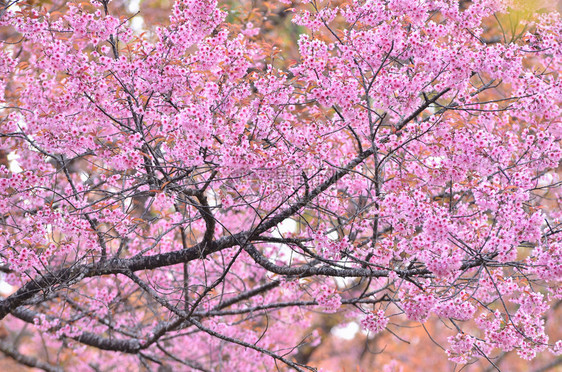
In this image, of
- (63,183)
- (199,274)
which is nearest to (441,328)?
(199,274)

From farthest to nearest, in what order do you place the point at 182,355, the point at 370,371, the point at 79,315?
1. the point at 370,371
2. the point at 182,355
3. the point at 79,315

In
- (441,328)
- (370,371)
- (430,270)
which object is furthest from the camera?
(441,328)

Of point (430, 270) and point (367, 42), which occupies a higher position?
point (367, 42)

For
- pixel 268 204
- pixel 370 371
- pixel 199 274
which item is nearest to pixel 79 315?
pixel 199 274

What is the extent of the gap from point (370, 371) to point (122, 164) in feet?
40.8

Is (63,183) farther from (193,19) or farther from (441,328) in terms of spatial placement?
(441,328)

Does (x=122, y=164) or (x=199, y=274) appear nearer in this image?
(x=122, y=164)

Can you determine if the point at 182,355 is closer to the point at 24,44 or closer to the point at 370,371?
the point at 24,44

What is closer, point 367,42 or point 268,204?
point 367,42

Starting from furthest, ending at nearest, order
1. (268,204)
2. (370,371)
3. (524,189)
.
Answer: (370,371) → (268,204) → (524,189)

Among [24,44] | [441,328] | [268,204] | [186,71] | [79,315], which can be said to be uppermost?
[441,328]

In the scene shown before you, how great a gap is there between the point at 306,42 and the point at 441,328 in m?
15.8

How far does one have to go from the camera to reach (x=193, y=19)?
162 inches

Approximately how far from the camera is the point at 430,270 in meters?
3.75
